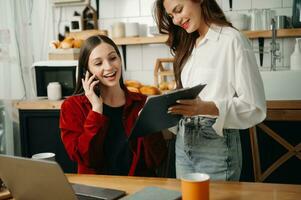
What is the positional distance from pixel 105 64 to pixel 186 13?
1.42ft

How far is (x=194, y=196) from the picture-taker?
101 centimetres

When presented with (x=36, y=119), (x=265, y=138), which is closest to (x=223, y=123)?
(x=265, y=138)

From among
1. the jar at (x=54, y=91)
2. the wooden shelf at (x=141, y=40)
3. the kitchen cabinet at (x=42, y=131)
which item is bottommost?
the kitchen cabinet at (x=42, y=131)

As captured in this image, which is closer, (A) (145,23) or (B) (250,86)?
(B) (250,86)

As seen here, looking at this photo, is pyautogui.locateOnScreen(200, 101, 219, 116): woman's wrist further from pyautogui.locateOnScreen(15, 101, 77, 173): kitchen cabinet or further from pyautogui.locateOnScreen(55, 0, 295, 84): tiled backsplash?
pyautogui.locateOnScreen(55, 0, 295, 84): tiled backsplash

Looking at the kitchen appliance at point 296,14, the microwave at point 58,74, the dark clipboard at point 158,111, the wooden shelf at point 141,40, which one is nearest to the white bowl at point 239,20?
the kitchen appliance at point 296,14

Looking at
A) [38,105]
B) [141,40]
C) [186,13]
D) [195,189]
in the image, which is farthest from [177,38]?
→ [38,105]

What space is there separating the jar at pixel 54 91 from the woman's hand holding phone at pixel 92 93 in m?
1.22

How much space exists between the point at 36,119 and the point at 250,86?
2.06 metres

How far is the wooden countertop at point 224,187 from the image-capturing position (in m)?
1.13

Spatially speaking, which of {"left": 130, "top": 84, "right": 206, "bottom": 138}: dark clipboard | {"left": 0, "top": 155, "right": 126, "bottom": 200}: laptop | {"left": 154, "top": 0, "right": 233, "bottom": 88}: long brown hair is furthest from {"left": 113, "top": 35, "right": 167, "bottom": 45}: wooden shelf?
{"left": 0, "top": 155, "right": 126, "bottom": 200}: laptop

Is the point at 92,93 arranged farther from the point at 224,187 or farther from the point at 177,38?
the point at 224,187

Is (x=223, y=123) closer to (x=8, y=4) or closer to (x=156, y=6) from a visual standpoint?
(x=156, y=6)

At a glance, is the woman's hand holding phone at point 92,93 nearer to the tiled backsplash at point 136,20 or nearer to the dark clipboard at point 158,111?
the dark clipboard at point 158,111
